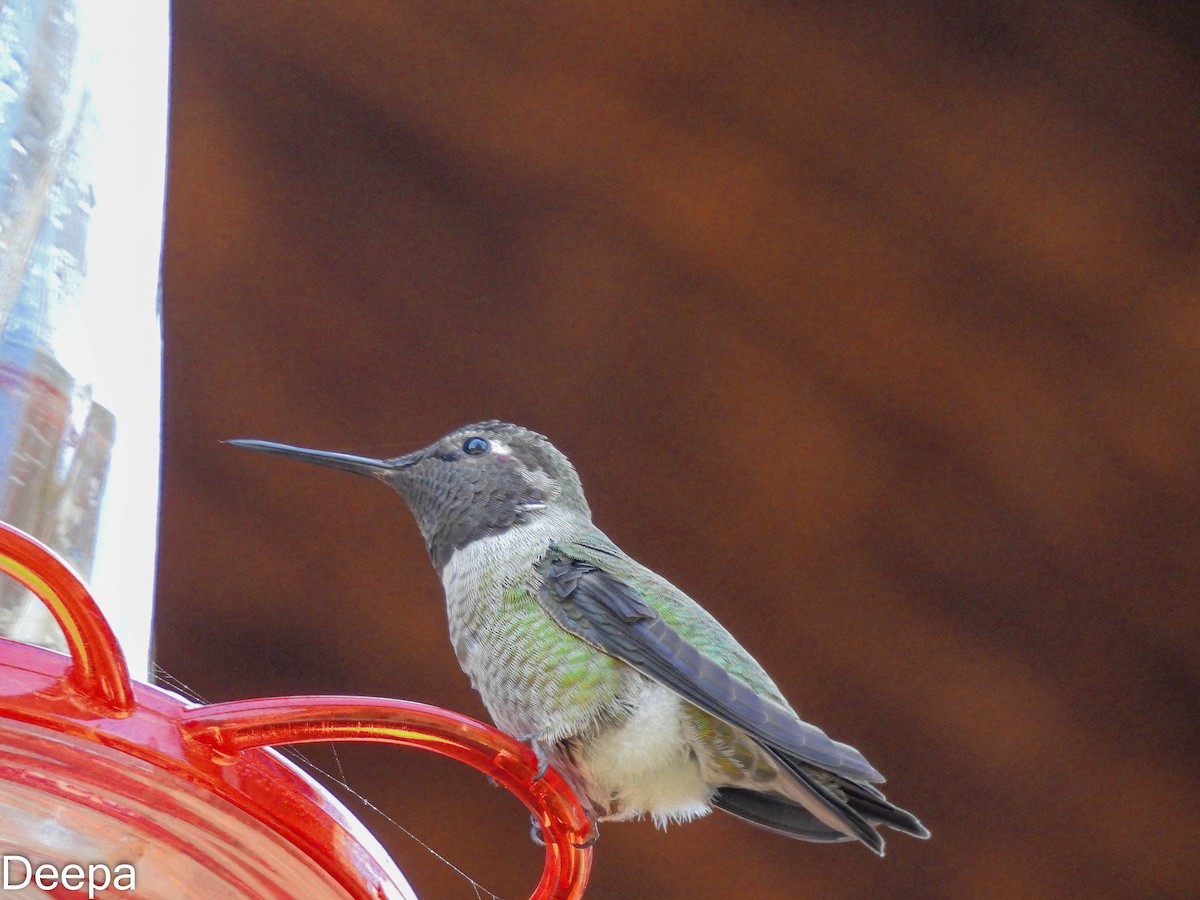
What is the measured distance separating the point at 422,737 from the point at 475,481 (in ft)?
3.89

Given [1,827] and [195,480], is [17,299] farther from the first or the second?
[195,480]

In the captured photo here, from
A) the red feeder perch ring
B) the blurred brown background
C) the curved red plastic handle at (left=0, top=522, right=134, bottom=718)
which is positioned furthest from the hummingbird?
the blurred brown background

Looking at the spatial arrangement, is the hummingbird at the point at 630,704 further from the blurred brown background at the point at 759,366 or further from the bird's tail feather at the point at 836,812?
the blurred brown background at the point at 759,366

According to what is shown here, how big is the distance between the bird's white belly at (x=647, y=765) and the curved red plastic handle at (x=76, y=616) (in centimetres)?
93

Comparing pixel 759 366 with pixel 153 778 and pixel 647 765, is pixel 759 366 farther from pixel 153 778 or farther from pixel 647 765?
pixel 153 778

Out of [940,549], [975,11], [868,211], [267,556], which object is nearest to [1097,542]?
[940,549]

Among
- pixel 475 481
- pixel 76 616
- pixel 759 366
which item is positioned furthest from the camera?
pixel 759 366

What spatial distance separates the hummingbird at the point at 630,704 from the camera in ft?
5.67

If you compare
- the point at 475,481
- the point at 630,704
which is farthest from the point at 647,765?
the point at 475,481

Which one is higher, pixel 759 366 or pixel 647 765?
pixel 759 366

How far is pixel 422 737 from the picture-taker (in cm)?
125

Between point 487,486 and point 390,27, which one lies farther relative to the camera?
point 390,27

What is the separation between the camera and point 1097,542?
3.26 meters

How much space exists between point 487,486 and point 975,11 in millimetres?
1286
